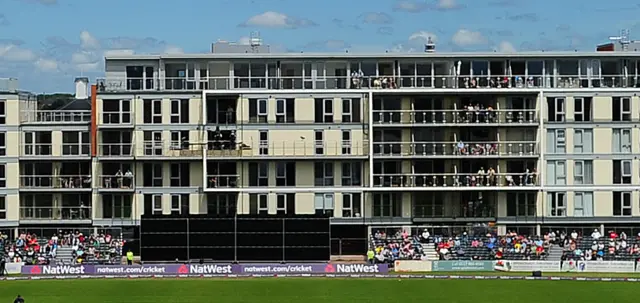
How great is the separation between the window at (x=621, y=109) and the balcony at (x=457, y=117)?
5.31 m

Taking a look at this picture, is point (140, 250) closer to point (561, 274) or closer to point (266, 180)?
point (266, 180)

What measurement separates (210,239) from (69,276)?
875cm

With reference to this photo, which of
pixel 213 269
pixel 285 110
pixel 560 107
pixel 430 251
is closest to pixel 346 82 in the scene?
pixel 285 110

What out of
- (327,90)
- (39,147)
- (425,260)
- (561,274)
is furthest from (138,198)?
(561,274)

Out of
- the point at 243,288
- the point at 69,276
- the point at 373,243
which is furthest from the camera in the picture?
the point at 373,243

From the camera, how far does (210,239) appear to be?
254 ft

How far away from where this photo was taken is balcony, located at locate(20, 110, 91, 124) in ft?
284

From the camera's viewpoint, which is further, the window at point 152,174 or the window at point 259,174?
the window at point 152,174

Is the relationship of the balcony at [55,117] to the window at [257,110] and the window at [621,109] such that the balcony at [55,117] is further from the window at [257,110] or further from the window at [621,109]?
the window at [621,109]

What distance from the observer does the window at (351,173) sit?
85.8 metres

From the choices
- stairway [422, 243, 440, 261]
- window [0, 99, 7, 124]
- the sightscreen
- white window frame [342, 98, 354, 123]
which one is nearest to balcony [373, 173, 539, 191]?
white window frame [342, 98, 354, 123]

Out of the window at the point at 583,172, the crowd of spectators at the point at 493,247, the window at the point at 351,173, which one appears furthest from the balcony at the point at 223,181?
the window at the point at 583,172

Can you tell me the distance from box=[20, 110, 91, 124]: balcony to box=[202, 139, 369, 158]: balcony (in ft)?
32.9

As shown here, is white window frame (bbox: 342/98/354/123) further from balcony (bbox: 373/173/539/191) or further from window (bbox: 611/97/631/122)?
window (bbox: 611/97/631/122)
